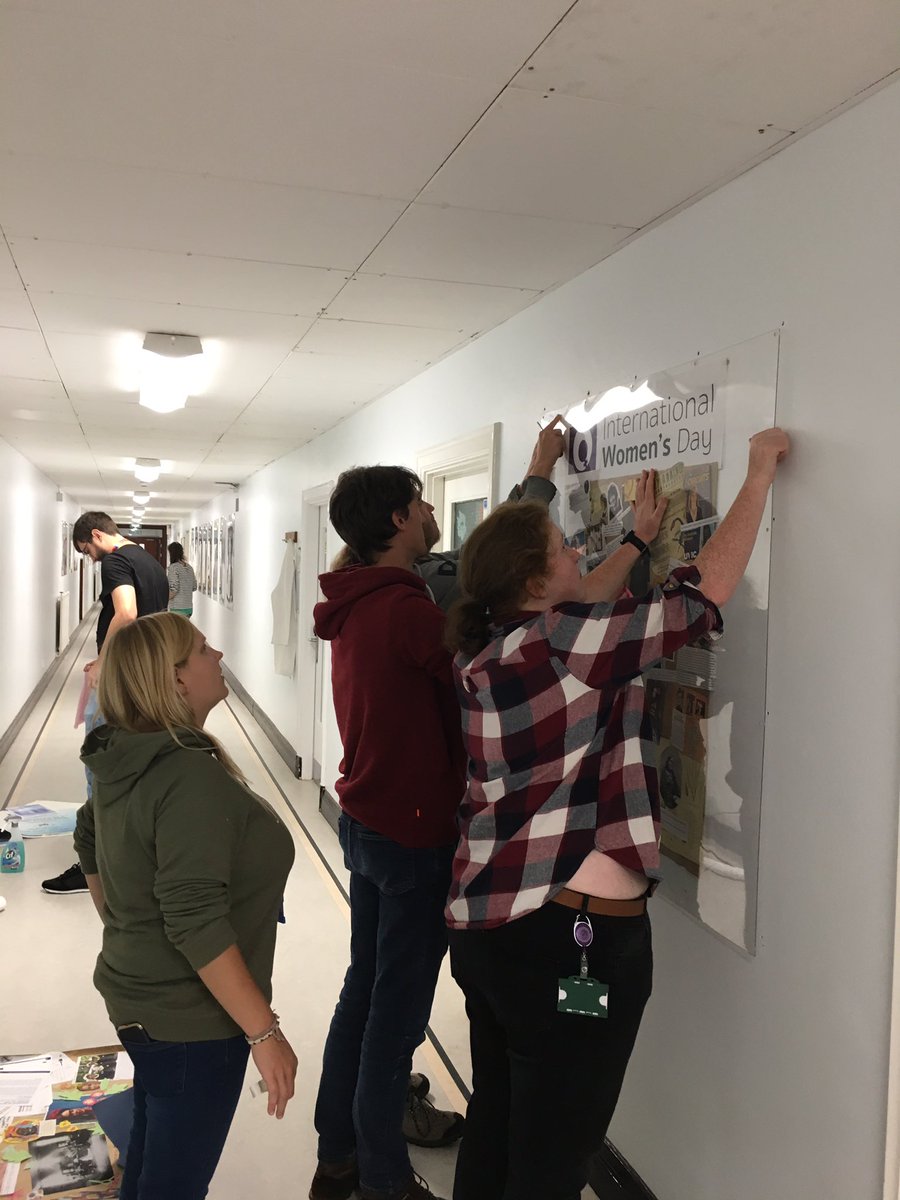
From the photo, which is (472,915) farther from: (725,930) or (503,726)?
(725,930)

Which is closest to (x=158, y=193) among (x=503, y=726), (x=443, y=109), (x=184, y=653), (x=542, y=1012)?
(x=443, y=109)

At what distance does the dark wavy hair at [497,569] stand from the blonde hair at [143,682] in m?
0.49

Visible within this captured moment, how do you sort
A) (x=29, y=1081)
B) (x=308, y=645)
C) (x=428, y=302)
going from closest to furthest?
1. (x=29, y=1081)
2. (x=428, y=302)
3. (x=308, y=645)

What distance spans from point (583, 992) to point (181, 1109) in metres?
0.72

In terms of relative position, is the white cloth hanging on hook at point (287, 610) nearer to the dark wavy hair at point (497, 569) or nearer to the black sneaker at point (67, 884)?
the black sneaker at point (67, 884)

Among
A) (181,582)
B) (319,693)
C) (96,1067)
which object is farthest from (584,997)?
(181,582)

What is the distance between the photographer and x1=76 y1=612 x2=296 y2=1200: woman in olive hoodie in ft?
5.08

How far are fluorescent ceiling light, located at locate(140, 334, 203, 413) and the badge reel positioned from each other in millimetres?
2860

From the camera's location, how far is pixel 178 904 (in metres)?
1.53

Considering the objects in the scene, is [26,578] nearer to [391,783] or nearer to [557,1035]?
[391,783]

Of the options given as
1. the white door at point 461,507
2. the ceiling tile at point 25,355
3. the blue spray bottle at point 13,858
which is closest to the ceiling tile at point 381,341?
the white door at point 461,507

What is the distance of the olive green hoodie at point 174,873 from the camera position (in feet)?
5.04

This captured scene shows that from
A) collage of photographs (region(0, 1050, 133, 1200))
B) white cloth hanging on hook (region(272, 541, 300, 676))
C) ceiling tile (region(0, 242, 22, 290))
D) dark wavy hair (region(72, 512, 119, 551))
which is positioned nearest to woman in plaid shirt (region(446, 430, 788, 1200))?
collage of photographs (region(0, 1050, 133, 1200))

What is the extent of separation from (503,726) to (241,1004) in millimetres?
631
